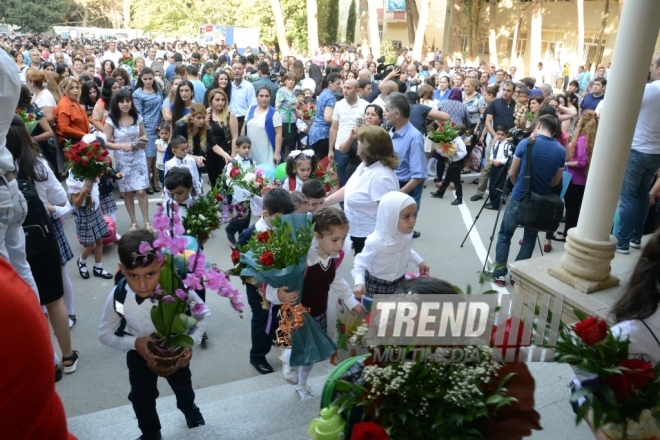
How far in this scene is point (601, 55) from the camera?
1297 inches

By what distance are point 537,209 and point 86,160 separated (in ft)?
15.0

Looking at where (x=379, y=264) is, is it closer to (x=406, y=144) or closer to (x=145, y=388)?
(x=145, y=388)

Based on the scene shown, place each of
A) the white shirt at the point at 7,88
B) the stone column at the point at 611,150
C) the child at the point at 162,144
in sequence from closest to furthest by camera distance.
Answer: the white shirt at the point at 7,88, the stone column at the point at 611,150, the child at the point at 162,144

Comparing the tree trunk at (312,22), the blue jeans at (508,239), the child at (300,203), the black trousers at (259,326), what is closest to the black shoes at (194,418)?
the black trousers at (259,326)

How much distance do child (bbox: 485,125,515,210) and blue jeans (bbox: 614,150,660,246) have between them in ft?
6.90

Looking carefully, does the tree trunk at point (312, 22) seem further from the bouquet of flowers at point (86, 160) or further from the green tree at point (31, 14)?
the green tree at point (31, 14)

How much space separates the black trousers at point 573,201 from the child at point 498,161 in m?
0.97

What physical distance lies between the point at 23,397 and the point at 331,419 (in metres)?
1.03

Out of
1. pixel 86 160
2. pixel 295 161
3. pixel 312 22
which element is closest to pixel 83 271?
pixel 86 160

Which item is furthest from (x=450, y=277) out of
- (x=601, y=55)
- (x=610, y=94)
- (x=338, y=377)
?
(x=601, y=55)

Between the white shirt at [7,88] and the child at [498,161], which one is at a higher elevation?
the white shirt at [7,88]

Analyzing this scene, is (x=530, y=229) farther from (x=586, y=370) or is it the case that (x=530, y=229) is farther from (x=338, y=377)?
(x=338, y=377)

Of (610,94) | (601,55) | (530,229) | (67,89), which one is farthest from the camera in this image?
(601,55)

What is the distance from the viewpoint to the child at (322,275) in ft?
12.3
